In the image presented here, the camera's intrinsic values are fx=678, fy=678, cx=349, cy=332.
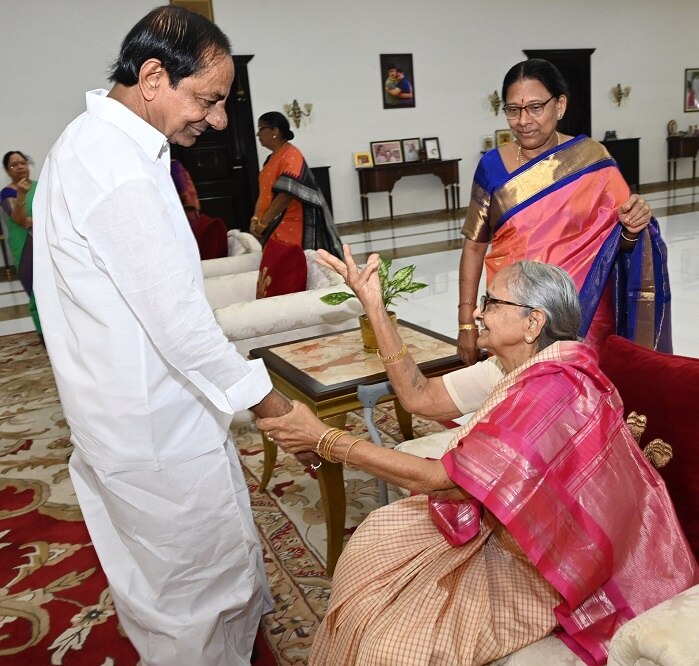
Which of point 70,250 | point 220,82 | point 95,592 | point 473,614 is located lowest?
point 95,592

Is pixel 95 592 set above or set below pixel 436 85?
below

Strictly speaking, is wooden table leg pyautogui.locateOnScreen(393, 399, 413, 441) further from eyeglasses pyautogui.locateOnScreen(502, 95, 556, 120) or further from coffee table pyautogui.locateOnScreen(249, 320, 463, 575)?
eyeglasses pyautogui.locateOnScreen(502, 95, 556, 120)

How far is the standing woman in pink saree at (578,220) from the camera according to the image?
217cm

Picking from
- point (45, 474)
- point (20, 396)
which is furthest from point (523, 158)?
point (20, 396)

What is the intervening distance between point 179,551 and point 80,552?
1.13m

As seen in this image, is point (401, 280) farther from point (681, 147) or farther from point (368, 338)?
point (681, 147)

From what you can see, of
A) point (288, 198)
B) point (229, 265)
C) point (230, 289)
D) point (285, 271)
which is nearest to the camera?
point (285, 271)

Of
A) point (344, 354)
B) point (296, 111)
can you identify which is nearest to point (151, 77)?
point (344, 354)

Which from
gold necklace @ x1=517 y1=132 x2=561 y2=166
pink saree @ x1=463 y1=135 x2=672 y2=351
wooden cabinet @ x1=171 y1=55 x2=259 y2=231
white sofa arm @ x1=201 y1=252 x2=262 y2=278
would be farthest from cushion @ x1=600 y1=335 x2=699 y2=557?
wooden cabinet @ x1=171 y1=55 x2=259 y2=231

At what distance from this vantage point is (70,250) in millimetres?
1260

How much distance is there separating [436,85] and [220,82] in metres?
10.5

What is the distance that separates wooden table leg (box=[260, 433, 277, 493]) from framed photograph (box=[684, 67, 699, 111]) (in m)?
13.6

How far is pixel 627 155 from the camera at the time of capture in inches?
493

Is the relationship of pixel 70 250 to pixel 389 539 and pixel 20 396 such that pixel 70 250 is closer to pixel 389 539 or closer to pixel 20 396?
pixel 389 539
